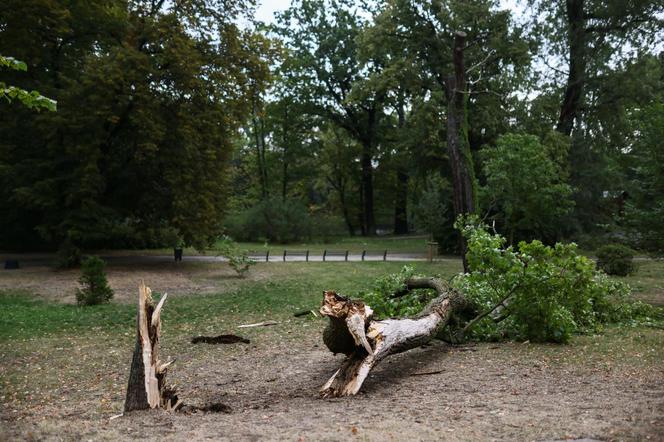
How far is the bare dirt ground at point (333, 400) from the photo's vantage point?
4.50 m

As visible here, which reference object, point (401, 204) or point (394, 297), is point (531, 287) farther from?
point (401, 204)

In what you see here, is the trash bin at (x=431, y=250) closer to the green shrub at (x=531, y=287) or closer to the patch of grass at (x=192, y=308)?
the patch of grass at (x=192, y=308)

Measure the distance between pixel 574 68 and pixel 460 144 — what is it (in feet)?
51.0

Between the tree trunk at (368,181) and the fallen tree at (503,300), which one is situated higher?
the tree trunk at (368,181)

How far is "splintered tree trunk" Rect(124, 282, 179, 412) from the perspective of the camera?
5293 mm

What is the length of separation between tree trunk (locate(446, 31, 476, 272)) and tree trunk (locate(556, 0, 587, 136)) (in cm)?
1422

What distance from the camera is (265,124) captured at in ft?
152

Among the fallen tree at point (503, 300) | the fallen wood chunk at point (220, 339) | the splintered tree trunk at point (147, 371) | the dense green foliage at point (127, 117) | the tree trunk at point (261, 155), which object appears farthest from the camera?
the tree trunk at point (261, 155)

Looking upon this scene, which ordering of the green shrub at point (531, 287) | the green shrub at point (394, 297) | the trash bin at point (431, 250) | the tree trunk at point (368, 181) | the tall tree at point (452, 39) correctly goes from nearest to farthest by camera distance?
1. the green shrub at point (531, 287)
2. the green shrub at point (394, 297)
3. the trash bin at point (431, 250)
4. the tall tree at point (452, 39)
5. the tree trunk at point (368, 181)

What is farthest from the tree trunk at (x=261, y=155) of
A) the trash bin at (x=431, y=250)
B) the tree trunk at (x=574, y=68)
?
the tree trunk at (x=574, y=68)

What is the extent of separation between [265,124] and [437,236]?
71.4 ft

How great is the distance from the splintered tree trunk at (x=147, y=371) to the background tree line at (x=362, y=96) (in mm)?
9948

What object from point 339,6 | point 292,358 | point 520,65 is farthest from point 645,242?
point 339,6

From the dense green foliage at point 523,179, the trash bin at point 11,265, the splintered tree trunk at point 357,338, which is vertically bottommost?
the trash bin at point 11,265
